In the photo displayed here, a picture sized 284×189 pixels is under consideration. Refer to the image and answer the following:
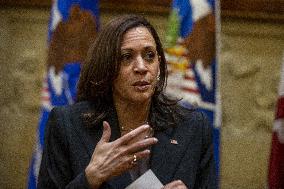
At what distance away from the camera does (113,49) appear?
8.00 ft

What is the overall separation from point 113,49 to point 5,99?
11.7ft

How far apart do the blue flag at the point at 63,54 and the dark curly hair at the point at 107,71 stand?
1401 mm

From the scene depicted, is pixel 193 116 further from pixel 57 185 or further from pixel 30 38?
pixel 30 38

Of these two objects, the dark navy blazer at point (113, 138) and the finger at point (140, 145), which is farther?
the dark navy blazer at point (113, 138)

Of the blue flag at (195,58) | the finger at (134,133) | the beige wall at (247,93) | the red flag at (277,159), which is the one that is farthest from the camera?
the beige wall at (247,93)

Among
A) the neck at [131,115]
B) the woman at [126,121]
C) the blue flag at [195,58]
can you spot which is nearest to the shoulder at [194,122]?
the woman at [126,121]

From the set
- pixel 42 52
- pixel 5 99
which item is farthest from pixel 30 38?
pixel 5 99

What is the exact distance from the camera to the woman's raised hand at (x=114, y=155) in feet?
7.02

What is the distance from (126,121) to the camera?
2.53 metres

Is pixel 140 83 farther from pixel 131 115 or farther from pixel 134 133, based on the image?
pixel 134 133

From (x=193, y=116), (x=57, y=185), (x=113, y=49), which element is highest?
(x=113, y=49)

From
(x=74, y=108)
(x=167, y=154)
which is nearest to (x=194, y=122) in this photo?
(x=167, y=154)

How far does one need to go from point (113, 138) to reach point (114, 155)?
12.3 inches

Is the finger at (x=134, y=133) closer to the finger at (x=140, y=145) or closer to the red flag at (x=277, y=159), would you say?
the finger at (x=140, y=145)
